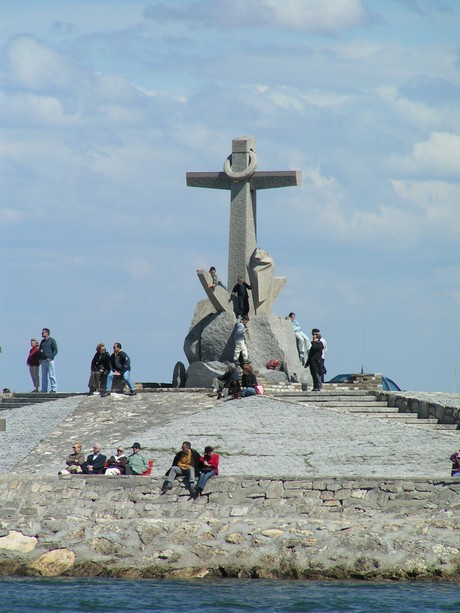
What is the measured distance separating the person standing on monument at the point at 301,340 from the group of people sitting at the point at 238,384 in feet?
15.4

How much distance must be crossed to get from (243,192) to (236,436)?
354 inches

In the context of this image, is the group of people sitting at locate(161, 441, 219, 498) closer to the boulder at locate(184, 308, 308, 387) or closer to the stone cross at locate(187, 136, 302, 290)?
the boulder at locate(184, 308, 308, 387)

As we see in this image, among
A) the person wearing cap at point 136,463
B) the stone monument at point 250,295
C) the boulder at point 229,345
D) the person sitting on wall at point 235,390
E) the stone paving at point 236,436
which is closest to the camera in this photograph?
the person wearing cap at point 136,463

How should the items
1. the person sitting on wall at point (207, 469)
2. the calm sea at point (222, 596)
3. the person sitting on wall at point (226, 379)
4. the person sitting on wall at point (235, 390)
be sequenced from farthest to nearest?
the person sitting on wall at point (226, 379), the person sitting on wall at point (235, 390), the person sitting on wall at point (207, 469), the calm sea at point (222, 596)

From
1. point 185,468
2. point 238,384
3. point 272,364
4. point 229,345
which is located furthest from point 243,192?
point 185,468

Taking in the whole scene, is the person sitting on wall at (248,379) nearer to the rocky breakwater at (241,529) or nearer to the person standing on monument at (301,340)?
the person standing on monument at (301,340)

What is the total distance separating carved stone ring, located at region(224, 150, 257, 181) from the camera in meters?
36.4

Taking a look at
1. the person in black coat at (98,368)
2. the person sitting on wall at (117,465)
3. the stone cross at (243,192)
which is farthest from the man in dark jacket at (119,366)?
the person sitting on wall at (117,465)

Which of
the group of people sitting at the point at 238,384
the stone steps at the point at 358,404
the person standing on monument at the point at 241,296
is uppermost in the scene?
the person standing on monument at the point at 241,296

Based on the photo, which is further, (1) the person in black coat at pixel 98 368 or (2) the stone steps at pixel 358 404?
(1) the person in black coat at pixel 98 368

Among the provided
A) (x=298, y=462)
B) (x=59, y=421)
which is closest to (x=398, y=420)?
(x=298, y=462)

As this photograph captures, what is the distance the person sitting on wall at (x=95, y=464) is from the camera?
2561 cm

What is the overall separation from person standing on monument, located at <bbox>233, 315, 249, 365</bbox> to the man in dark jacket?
7.88ft

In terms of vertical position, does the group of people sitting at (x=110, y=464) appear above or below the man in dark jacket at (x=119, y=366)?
below
